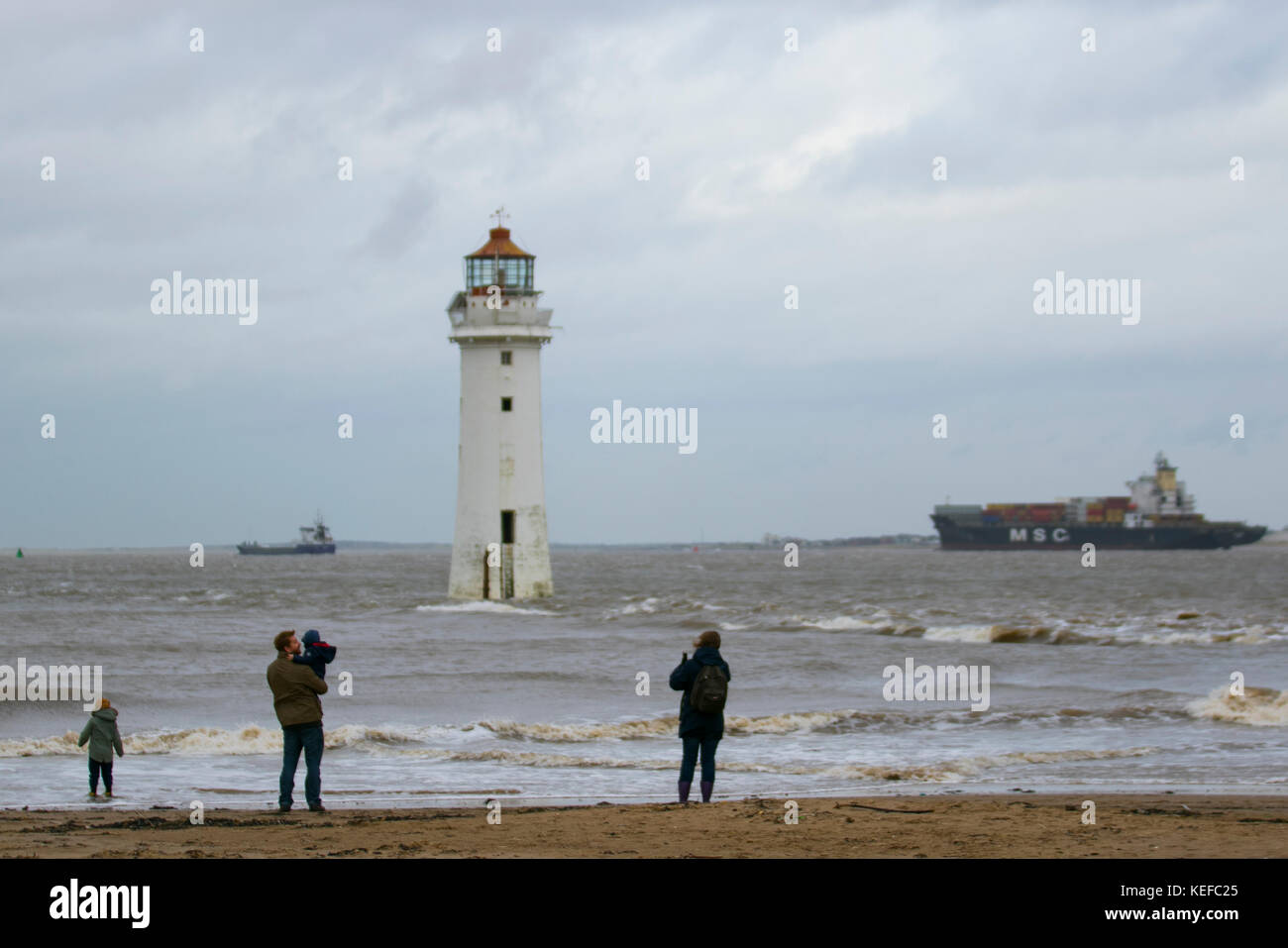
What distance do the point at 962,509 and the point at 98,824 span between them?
475ft

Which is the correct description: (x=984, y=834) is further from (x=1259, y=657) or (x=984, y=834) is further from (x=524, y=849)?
(x=1259, y=657)

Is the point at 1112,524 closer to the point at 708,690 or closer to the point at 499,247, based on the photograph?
the point at 499,247

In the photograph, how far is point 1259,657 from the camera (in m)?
26.6

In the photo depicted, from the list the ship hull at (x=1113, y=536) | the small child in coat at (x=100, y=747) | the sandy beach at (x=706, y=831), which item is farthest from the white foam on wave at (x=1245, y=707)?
the ship hull at (x=1113, y=536)

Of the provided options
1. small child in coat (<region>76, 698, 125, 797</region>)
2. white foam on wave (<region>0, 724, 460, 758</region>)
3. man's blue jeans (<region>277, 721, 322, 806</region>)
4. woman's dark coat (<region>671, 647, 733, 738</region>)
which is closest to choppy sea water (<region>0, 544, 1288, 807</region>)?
white foam on wave (<region>0, 724, 460, 758</region>)

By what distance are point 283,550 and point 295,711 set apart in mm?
176013

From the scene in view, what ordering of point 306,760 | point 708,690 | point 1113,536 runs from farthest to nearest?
point 1113,536, point 306,760, point 708,690

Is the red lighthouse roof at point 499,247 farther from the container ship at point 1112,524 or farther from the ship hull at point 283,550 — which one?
the ship hull at point 283,550

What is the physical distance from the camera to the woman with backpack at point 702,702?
10703mm

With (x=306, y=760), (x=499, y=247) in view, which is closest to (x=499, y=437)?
(x=499, y=247)

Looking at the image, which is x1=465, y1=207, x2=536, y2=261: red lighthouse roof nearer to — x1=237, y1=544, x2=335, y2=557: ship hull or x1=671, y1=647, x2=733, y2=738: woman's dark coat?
x1=671, y1=647, x2=733, y2=738: woman's dark coat

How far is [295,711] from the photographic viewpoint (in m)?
10.8
